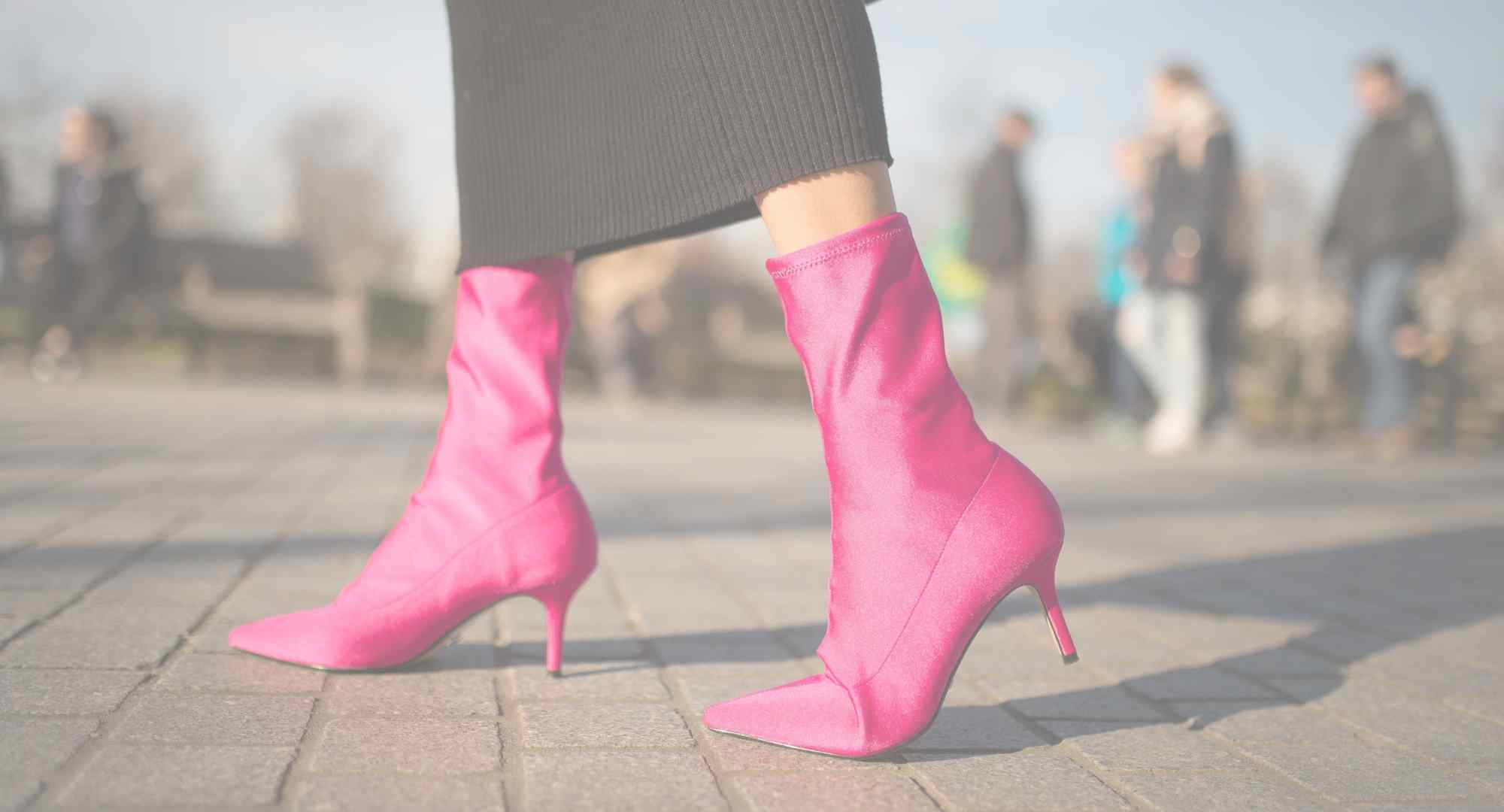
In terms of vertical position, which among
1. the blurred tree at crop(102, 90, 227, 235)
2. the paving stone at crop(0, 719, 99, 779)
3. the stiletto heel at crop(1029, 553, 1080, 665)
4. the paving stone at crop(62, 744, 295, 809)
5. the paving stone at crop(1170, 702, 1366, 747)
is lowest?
the paving stone at crop(1170, 702, 1366, 747)

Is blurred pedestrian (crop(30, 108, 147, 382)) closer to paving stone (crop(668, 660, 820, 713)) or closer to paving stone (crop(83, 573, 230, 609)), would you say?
paving stone (crop(83, 573, 230, 609))

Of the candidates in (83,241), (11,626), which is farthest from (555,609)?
(83,241)

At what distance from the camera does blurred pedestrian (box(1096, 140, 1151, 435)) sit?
8.72 m

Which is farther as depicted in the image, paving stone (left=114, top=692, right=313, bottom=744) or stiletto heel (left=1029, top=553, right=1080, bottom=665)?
stiletto heel (left=1029, top=553, right=1080, bottom=665)

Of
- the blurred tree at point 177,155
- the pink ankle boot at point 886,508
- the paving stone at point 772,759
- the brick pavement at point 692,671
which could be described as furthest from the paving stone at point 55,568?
the blurred tree at point 177,155

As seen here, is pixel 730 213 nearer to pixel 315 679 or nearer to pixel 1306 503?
pixel 315 679

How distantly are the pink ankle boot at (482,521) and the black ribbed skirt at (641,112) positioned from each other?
0.12 metres

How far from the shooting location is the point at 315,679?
1897mm

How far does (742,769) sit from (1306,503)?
4.34 metres

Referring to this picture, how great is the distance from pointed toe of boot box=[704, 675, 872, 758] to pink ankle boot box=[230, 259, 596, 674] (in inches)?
15.4

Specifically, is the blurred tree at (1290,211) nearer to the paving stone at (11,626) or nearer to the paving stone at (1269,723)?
the paving stone at (1269,723)

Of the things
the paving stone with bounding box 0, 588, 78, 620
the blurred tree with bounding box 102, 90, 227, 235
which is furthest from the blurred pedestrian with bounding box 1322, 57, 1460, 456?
the blurred tree with bounding box 102, 90, 227, 235

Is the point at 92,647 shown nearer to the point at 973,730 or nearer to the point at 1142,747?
the point at 973,730

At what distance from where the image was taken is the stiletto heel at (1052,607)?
1.67 metres
